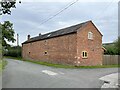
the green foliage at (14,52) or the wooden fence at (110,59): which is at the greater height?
the green foliage at (14,52)

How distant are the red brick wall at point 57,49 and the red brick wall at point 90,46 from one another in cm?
78

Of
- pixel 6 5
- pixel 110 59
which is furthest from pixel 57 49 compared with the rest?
pixel 6 5

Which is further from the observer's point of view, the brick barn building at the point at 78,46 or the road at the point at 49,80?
the brick barn building at the point at 78,46

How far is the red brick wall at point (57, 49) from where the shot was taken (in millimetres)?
32156

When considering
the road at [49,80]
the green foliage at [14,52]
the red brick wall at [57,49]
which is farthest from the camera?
the green foliage at [14,52]

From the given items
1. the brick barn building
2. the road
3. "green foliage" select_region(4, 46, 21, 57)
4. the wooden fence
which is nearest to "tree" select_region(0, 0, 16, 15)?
the road

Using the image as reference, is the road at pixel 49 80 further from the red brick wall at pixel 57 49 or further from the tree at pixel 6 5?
the red brick wall at pixel 57 49

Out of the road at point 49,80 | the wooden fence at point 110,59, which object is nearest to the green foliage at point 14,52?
the wooden fence at point 110,59

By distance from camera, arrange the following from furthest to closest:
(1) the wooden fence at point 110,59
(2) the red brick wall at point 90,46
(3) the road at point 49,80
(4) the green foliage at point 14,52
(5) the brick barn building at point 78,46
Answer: (4) the green foliage at point 14,52
(1) the wooden fence at point 110,59
(2) the red brick wall at point 90,46
(5) the brick barn building at point 78,46
(3) the road at point 49,80

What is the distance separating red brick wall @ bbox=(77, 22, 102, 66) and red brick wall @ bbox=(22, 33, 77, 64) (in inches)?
30.8

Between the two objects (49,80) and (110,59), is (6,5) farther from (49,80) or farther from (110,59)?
(110,59)

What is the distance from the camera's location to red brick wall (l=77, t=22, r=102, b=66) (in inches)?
1246

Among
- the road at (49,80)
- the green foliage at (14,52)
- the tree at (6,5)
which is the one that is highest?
the tree at (6,5)

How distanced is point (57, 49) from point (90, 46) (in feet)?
18.6
